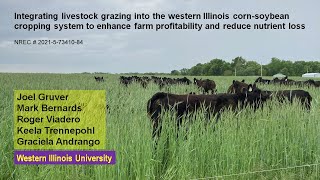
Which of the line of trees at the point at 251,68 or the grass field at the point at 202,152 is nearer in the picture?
the grass field at the point at 202,152

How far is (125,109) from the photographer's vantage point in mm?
5133

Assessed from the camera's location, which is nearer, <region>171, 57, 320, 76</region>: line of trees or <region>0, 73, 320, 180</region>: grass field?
<region>0, 73, 320, 180</region>: grass field

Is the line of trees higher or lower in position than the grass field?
higher

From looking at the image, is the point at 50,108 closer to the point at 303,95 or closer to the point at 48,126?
the point at 48,126

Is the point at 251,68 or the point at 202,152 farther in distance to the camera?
the point at 251,68

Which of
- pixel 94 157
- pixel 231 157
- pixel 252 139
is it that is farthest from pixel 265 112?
pixel 94 157

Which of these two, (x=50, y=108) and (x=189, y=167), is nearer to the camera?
(x=189, y=167)

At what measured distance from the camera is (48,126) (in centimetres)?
537

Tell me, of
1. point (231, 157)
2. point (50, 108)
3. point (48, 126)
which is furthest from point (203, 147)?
point (50, 108)

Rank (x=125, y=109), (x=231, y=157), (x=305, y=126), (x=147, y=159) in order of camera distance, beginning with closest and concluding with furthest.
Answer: (x=147, y=159) < (x=231, y=157) < (x=125, y=109) < (x=305, y=126)

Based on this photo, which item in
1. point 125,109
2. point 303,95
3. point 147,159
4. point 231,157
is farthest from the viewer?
point 303,95

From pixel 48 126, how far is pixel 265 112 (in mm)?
3575

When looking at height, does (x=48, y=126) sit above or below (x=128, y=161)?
above

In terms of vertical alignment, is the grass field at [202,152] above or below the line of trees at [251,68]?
below
